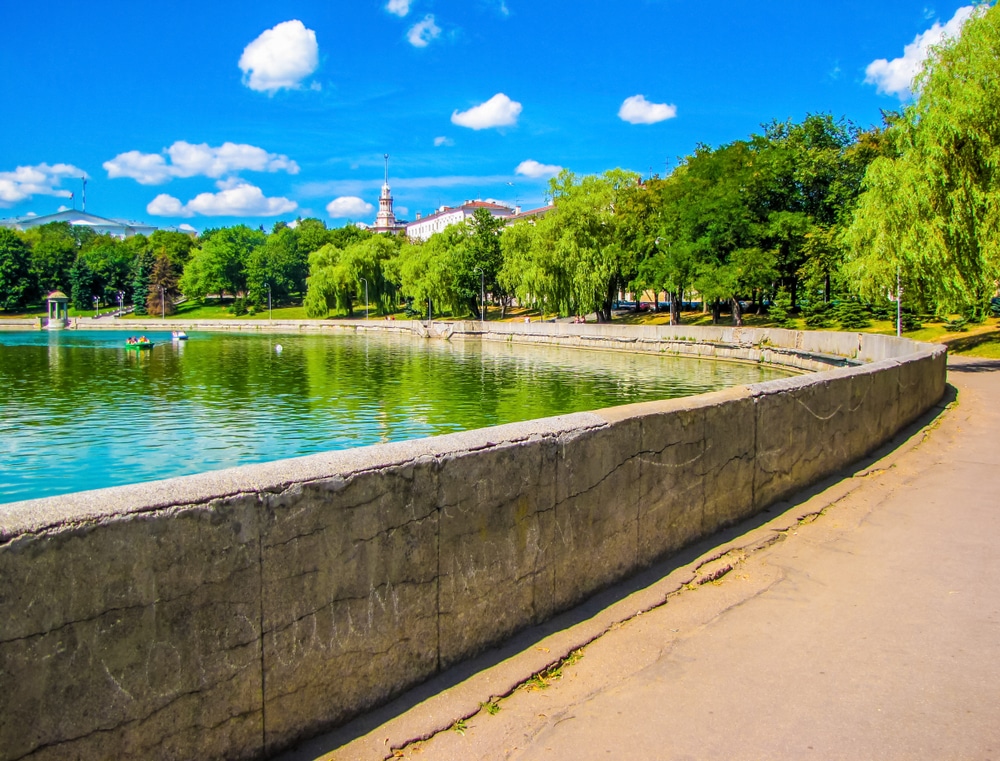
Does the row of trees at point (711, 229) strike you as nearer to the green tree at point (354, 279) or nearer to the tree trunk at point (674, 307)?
the tree trunk at point (674, 307)

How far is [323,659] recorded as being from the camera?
10.7ft

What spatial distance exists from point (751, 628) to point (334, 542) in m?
2.78

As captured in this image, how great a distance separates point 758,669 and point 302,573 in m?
2.55

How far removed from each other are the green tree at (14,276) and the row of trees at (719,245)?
0.93ft

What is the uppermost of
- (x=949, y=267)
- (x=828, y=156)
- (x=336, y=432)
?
(x=828, y=156)

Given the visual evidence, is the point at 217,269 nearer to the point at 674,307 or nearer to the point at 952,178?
the point at 674,307

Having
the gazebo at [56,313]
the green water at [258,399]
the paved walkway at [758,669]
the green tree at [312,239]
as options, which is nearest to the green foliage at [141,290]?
the gazebo at [56,313]

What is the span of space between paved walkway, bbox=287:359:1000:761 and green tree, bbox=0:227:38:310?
475 ft

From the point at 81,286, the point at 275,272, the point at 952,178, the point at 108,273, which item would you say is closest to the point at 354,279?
the point at 275,272

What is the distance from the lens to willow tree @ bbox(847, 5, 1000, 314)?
2338 cm

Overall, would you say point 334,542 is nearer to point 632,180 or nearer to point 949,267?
point 949,267

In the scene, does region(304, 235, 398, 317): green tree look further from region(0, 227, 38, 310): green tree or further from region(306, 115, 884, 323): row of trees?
region(0, 227, 38, 310): green tree

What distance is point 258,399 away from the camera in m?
28.5

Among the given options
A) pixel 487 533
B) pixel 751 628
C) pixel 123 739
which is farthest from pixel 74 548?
pixel 751 628
